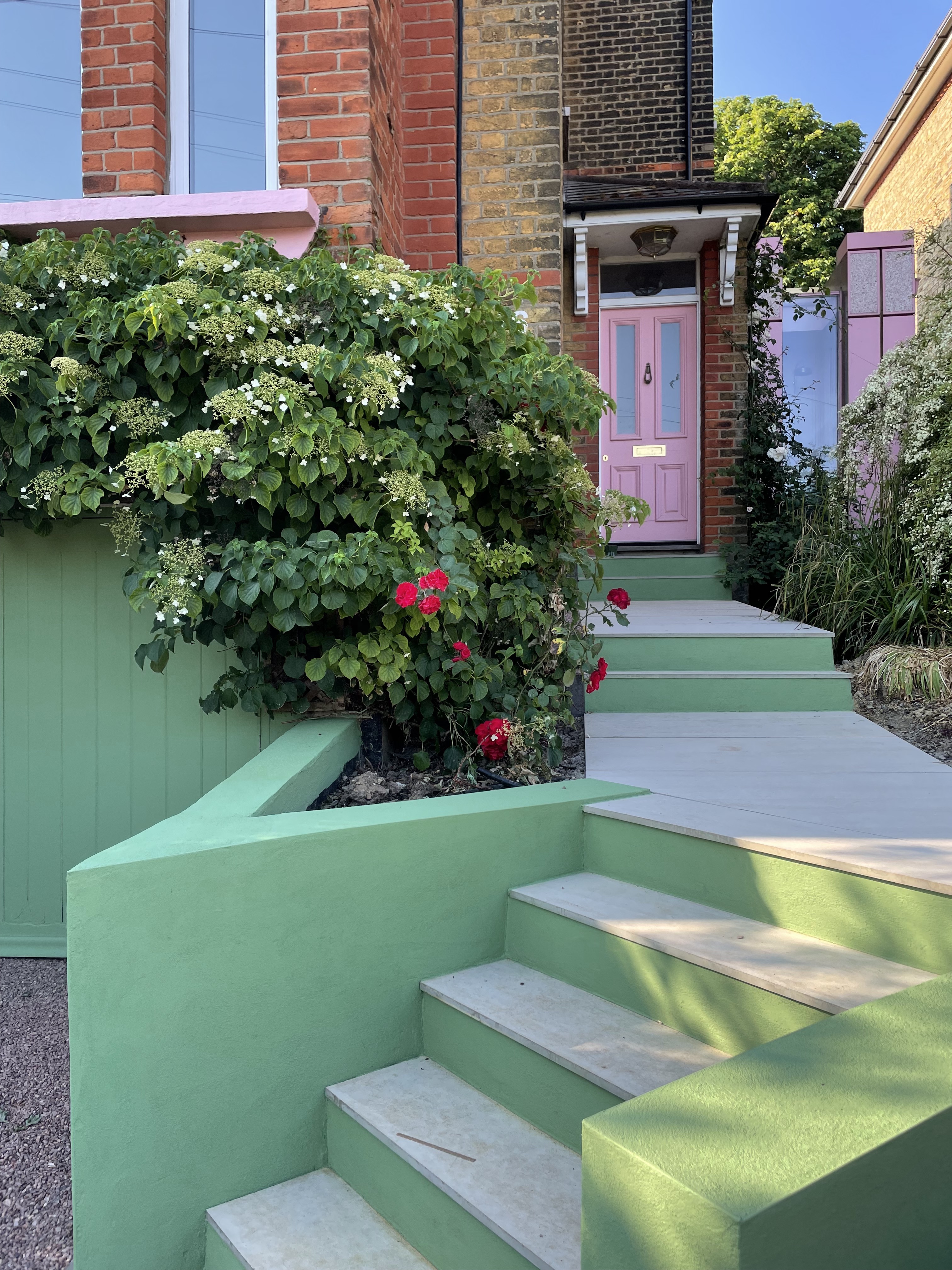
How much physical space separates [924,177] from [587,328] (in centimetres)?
454

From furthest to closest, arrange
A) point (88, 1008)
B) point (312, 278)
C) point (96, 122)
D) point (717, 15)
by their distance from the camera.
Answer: point (717, 15), point (96, 122), point (312, 278), point (88, 1008)

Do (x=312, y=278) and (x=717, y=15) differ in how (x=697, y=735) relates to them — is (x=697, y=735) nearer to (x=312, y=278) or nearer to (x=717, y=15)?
(x=312, y=278)

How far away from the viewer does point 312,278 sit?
292 cm

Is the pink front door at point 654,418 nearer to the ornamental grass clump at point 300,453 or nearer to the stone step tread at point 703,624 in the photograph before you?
the stone step tread at point 703,624

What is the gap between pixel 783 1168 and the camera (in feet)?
3.55

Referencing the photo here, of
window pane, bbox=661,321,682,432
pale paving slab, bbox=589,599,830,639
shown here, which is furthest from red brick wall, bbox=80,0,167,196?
window pane, bbox=661,321,682,432

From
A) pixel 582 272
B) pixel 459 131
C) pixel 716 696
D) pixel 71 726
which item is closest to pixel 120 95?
pixel 459 131

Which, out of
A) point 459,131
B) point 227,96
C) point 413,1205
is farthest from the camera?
point 459,131

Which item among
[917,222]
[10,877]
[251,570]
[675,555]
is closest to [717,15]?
[917,222]

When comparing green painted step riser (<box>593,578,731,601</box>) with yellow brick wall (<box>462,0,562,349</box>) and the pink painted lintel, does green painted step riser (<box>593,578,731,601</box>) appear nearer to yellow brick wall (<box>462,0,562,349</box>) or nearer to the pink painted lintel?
yellow brick wall (<box>462,0,562,349</box>)

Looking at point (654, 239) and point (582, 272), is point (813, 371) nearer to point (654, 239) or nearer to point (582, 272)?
point (654, 239)

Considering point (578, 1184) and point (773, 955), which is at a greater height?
point (773, 955)

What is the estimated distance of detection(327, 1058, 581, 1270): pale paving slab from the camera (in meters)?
1.61

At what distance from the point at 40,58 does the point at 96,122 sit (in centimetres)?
55
